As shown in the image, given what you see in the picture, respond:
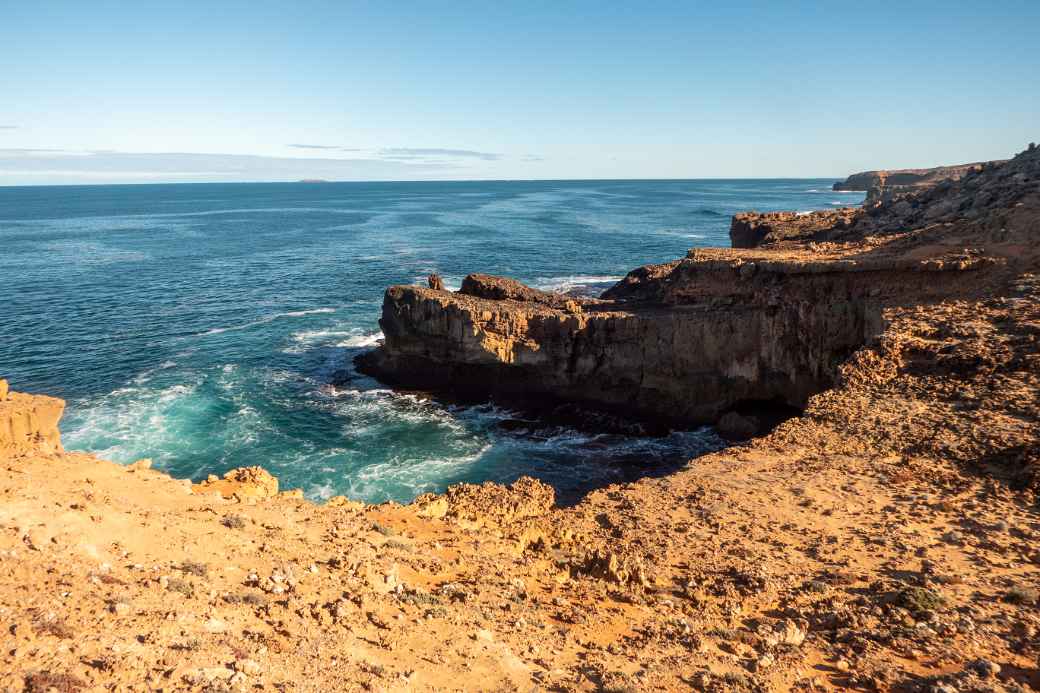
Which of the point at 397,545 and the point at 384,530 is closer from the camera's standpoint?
the point at 397,545

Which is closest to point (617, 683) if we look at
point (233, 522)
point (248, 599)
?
point (248, 599)

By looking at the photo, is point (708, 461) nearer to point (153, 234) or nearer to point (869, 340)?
point (869, 340)

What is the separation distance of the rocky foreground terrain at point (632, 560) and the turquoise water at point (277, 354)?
9760 mm

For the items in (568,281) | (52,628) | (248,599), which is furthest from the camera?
(568,281)

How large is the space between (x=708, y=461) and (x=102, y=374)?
3944 centimetres

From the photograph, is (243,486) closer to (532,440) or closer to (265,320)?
(532,440)

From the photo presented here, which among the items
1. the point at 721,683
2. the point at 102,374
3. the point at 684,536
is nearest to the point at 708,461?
the point at 684,536

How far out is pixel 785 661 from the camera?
11148 millimetres

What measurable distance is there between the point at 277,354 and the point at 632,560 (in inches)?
1454

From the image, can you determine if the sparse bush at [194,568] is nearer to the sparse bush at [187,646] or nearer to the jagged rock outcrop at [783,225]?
the sparse bush at [187,646]

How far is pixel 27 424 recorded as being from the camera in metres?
17.1

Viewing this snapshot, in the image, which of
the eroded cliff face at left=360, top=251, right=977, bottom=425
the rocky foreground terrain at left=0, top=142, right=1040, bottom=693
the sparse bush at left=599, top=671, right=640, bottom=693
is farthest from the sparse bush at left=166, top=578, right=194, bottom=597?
the eroded cliff face at left=360, top=251, right=977, bottom=425

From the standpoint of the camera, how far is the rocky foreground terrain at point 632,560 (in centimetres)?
999

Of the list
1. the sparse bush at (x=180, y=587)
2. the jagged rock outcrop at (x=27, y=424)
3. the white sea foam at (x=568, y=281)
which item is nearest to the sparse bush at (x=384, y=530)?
the sparse bush at (x=180, y=587)
